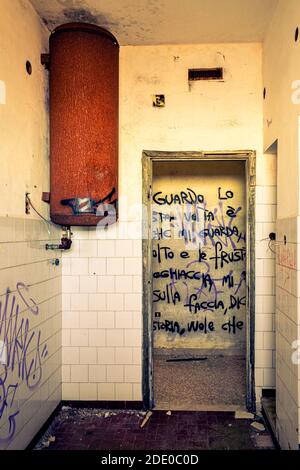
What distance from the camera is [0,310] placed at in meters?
2.23

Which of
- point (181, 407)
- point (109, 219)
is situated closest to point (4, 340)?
point (109, 219)

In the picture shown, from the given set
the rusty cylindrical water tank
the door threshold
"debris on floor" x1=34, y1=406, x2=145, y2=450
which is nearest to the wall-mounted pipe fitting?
the rusty cylindrical water tank

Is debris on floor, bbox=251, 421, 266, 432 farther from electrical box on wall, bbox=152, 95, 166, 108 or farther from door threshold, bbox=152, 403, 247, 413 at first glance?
electrical box on wall, bbox=152, 95, 166, 108

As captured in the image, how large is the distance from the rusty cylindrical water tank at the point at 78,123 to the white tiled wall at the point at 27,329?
0.33m

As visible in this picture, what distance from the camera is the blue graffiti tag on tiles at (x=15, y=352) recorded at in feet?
7.43

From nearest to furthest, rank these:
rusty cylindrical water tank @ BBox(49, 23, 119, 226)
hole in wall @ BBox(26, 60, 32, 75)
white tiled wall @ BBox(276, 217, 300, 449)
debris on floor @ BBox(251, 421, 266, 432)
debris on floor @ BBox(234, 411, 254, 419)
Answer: white tiled wall @ BBox(276, 217, 300, 449)
hole in wall @ BBox(26, 60, 32, 75)
rusty cylindrical water tank @ BBox(49, 23, 119, 226)
debris on floor @ BBox(251, 421, 266, 432)
debris on floor @ BBox(234, 411, 254, 419)

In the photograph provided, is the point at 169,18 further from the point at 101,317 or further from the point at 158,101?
the point at 101,317

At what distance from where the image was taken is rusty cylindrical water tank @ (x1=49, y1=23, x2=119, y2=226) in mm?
2852

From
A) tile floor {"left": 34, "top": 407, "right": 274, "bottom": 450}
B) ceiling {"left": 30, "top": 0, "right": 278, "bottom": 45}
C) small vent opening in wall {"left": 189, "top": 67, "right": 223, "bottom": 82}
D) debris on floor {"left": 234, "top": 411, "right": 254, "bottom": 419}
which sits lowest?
tile floor {"left": 34, "top": 407, "right": 274, "bottom": 450}

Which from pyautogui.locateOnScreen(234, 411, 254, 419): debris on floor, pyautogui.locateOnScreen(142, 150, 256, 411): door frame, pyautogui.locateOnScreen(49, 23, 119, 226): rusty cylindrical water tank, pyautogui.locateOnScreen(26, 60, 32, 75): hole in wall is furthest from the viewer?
pyautogui.locateOnScreen(142, 150, 256, 411): door frame

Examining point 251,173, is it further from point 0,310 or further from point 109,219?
point 0,310

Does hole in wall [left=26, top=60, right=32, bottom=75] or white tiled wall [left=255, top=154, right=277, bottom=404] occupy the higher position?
hole in wall [left=26, top=60, right=32, bottom=75]

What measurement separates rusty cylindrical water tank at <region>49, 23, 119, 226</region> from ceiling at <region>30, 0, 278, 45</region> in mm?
151

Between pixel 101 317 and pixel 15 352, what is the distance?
1.03 m
